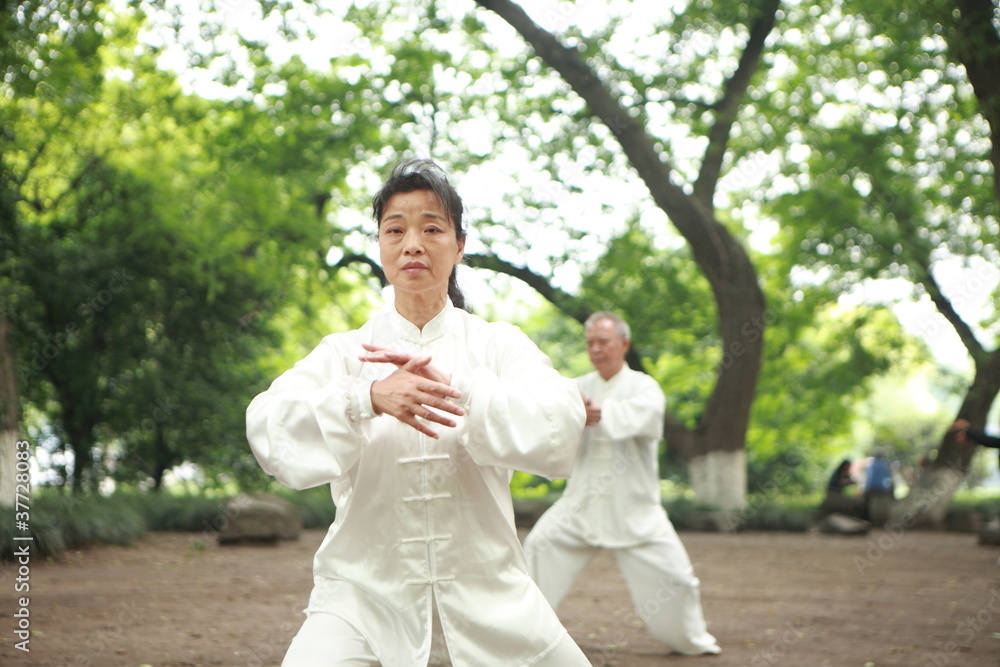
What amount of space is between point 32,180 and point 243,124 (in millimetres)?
3793

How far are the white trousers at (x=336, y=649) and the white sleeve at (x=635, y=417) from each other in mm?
4072

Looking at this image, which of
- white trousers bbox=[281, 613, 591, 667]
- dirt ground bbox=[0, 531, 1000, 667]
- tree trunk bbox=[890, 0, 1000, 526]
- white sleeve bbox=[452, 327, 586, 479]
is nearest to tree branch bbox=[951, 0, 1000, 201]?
dirt ground bbox=[0, 531, 1000, 667]

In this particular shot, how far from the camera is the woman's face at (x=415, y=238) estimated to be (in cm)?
288

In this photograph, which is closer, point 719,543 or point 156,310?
point 719,543

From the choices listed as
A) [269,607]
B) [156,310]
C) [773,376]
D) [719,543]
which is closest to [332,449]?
[269,607]

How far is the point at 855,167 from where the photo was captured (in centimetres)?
1666

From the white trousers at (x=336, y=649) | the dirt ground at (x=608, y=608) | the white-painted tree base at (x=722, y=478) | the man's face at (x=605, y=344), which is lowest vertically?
the dirt ground at (x=608, y=608)

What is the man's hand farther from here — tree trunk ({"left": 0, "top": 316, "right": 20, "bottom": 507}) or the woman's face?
tree trunk ({"left": 0, "top": 316, "right": 20, "bottom": 507})

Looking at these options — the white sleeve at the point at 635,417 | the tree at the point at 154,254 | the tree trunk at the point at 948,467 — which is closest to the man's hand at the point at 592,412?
the white sleeve at the point at 635,417

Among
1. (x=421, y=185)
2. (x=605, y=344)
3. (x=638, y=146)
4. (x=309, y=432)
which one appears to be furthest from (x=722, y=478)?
(x=309, y=432)

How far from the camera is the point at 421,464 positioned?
285 cm

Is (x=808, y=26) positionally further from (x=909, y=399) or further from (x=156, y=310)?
(x=909, y=399)

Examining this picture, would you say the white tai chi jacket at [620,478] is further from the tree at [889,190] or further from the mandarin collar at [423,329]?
the tree at [889,190]

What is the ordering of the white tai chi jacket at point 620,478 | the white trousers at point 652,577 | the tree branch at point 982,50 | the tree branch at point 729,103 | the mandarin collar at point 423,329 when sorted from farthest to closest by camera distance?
the tree branch at point 729,103 → the white tai chi jacket at point 620,478 → the white trousers at point 652,577 → the tree branch at point 982,50 → the mandarin collar at point 423,329
